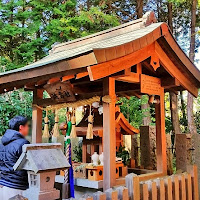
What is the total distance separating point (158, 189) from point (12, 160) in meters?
1.91

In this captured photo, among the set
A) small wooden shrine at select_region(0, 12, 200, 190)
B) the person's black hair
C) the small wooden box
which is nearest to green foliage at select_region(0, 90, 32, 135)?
small wooden shrine at select_region(0, 12, 200, 190)

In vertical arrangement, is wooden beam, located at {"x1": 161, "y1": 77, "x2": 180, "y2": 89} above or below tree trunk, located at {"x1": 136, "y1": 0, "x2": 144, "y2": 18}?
below

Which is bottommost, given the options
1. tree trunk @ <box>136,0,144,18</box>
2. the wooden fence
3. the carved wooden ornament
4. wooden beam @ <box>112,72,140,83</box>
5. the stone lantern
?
the wooden fence

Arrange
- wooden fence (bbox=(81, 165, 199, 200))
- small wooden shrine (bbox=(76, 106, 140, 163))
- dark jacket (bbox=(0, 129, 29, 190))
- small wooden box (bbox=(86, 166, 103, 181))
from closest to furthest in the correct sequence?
wooden fence (bbox=(81, 165, 199, 200)), dark jacket (bbox=(0, 129, 29, 190)), small wooden box (bbox=(86, 166, 103, 181)), small wooden shrine (bbox=(76, 106, 140, 163))

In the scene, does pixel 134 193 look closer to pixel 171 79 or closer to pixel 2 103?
pixel 171 79

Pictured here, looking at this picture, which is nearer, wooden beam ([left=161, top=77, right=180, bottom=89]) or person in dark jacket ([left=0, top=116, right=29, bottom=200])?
person in dark jacket ([left=0, top=116, right=29, bottom=200])

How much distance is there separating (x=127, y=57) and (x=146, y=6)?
497 inches

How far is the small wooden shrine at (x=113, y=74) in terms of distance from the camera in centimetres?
312

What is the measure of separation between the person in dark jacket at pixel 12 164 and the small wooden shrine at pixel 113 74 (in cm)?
91

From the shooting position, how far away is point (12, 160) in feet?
9.76

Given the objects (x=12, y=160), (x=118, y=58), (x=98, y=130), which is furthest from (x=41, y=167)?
(x=98, y=130)

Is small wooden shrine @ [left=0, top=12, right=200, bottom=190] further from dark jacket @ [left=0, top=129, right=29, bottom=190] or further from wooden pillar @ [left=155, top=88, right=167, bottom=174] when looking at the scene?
dark jacket @ [left=0, top=129, right=29, bottom=190]

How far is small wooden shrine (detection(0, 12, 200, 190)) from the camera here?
312cm

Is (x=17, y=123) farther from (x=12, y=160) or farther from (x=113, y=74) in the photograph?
(x=113, y=74)
